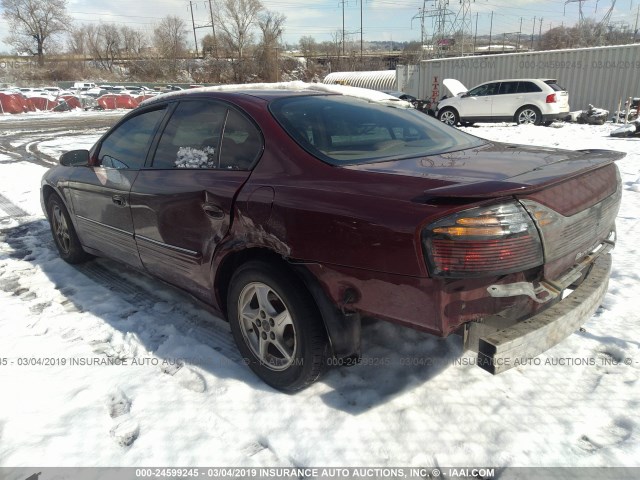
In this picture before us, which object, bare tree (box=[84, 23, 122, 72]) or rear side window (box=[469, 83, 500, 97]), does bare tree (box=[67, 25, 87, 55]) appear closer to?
bare tree (box=[84, 23, 122, 72])

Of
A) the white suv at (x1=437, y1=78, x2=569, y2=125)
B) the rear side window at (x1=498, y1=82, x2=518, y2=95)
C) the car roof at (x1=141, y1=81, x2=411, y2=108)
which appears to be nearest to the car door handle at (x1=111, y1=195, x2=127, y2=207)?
the car roof at (x1=141, y1=81, x2=411, y2=108)

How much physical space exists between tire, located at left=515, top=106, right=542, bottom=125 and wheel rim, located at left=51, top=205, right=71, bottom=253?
15.3 m

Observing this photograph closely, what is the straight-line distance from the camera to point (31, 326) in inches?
131

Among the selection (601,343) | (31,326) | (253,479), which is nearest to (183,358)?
(253,479)

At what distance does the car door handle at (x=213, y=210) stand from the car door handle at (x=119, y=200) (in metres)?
0.97

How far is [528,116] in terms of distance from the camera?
15812 mm

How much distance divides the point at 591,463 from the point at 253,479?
1499mm

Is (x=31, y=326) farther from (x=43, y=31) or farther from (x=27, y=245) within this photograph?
(x=43, y=31)

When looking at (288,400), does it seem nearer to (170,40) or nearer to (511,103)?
(511,103)

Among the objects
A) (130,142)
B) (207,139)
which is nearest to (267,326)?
(207,139)

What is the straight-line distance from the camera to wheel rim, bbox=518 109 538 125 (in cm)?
1570

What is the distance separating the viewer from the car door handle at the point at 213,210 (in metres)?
2.63

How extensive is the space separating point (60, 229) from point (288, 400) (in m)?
3.28

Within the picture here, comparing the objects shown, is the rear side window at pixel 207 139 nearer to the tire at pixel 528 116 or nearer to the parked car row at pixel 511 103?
the parked car row at pixel 511 103
